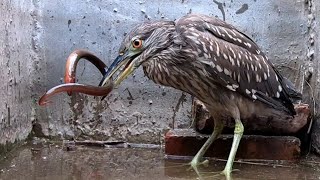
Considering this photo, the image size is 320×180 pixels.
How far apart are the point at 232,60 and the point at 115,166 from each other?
981 millimetres

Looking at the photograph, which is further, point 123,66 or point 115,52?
point 115,52

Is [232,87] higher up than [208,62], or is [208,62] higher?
[208,62]

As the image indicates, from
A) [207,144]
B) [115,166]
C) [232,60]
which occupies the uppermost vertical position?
[232,60]

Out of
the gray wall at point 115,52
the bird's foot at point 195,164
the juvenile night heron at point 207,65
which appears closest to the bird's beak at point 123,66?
the juvenile night heron at point 207,65

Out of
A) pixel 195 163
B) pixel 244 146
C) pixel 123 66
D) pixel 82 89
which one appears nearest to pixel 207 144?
pixel 195 163

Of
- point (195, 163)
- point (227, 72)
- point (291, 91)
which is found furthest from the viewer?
→ point (291, 91)

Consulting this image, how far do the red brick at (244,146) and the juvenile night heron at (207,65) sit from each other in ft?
0.90

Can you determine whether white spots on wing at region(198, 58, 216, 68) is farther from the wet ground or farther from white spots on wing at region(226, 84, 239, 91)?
the wet ground

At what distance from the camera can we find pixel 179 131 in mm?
4832

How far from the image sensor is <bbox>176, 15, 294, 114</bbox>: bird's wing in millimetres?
4051

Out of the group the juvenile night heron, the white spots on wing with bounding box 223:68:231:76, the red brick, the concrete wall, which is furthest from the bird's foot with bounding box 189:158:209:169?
the concrete wall

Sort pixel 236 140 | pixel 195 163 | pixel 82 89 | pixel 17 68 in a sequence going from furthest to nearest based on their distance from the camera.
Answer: pixel 17 68 < pixel 195 163 < pixel 236 140 < pixel 82 89

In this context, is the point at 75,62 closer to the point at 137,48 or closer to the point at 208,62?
the point at 137,48

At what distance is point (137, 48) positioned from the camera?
158 inches
